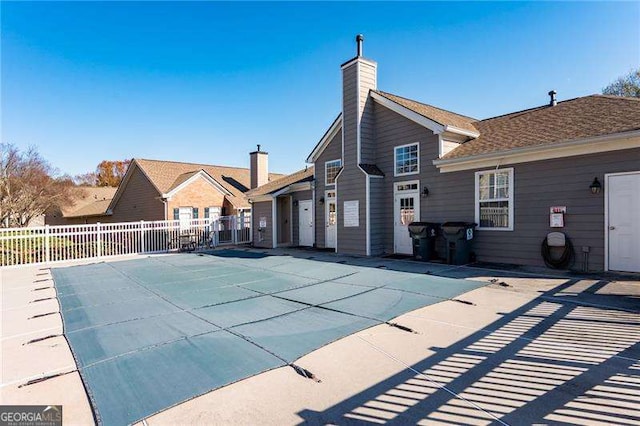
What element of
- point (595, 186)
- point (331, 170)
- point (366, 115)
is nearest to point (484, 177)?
point (595, 186)

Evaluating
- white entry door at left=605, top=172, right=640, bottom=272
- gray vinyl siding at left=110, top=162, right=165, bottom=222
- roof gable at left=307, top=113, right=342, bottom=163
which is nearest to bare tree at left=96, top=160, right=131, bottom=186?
gray vinyl siding at left=110, top=162, right=165, bottom=222

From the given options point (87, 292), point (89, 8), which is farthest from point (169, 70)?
point (87, 292)

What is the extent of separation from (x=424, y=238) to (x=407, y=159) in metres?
2.89

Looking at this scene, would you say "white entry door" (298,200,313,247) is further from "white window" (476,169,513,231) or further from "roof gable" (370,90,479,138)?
"white window" (476,169,513,231)

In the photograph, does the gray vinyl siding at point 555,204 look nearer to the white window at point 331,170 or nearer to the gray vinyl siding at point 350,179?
the gray vinyl siding at point 350,179

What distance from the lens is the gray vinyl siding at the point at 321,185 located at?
14.2 metres

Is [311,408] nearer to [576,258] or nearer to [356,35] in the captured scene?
[576,258]

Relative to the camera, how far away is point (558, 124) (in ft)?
30.3

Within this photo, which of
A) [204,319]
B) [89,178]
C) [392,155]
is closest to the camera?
[204,319]

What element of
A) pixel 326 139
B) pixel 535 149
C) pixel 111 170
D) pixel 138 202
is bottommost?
pixel 138 202

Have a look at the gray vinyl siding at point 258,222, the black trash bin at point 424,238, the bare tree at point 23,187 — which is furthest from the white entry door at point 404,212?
the bare tree at point 23,187

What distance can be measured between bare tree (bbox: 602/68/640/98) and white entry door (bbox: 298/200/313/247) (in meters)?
25.6

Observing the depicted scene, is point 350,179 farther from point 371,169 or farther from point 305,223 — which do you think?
point 305,223

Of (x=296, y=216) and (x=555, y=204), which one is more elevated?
(x=555, y=204)
